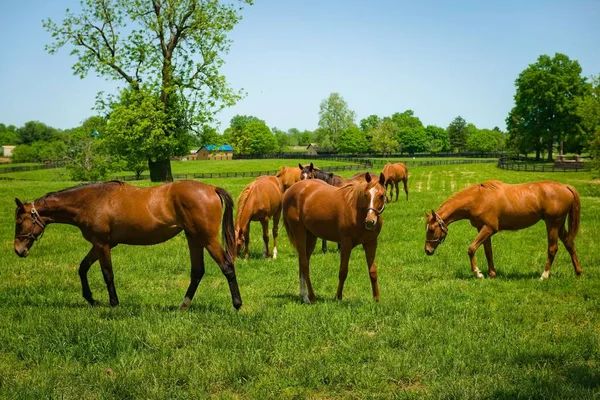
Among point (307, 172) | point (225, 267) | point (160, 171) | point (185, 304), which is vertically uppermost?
point (307, 172)

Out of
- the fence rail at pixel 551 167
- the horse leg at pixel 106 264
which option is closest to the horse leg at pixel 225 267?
the horse leg at pixel 106 264

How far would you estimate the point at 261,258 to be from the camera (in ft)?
44.8

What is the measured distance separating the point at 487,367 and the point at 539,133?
74.5 meters

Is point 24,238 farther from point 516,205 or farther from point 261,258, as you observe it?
point 516,205

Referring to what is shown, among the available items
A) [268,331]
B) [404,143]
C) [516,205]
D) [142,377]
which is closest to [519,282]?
[516,205]

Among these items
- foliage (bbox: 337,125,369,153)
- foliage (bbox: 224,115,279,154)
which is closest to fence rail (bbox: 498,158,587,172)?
foliage (bbox: 337,125,369,153)

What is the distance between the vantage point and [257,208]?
1388 centimetres

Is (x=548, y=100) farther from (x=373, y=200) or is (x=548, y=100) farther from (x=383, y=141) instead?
(x=373, y=200)

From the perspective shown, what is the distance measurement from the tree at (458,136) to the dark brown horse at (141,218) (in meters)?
169

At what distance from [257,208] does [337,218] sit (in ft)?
17.7

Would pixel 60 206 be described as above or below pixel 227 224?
above

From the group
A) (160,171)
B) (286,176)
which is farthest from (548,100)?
(286,176)

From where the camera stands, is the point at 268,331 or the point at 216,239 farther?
the point at 216,239

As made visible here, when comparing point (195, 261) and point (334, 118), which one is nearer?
point (195, 261)
